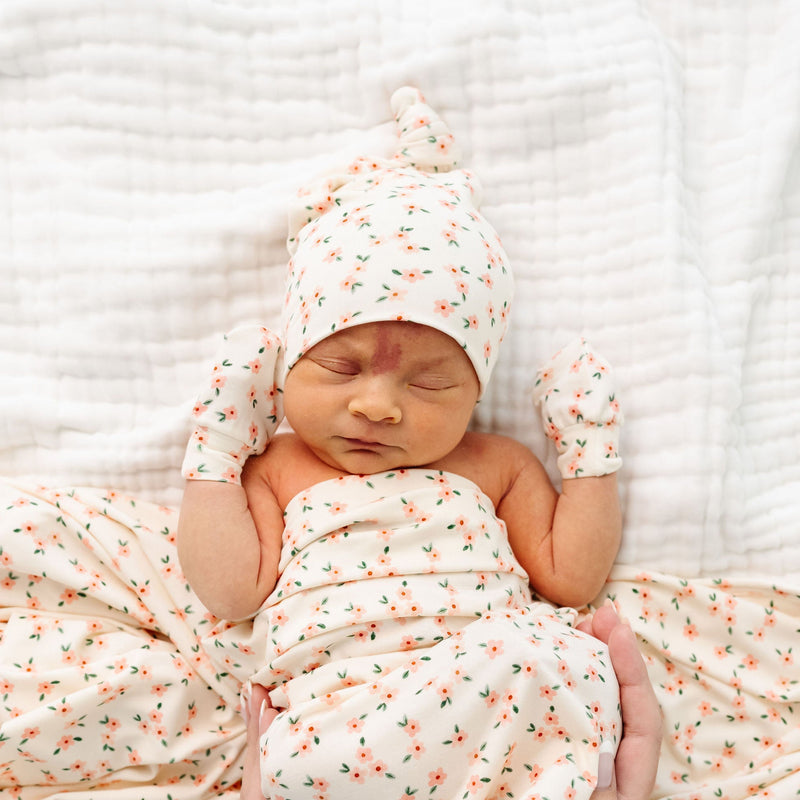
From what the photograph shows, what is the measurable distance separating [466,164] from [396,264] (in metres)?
0.39

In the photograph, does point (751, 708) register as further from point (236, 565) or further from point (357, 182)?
point (357, 182)

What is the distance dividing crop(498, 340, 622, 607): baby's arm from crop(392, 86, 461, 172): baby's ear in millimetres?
389

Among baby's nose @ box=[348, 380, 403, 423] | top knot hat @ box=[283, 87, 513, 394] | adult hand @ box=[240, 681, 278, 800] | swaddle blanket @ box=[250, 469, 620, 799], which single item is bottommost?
adult hand @ box=[240, 681, 278, 800]

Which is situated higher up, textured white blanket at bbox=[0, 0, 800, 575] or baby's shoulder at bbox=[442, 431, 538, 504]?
textured white blanket at bbox=[0, 0, 800, 575]

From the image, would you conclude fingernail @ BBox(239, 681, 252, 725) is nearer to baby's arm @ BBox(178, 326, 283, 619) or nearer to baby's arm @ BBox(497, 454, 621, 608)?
baby's arm @ BBox(178, 326, 283, 619)

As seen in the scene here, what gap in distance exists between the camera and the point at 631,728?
1237 mm

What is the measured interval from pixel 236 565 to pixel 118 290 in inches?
20.5

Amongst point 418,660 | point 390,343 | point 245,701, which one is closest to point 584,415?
point 390,343

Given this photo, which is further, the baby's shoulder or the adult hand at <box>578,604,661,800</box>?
the baby's shoulder

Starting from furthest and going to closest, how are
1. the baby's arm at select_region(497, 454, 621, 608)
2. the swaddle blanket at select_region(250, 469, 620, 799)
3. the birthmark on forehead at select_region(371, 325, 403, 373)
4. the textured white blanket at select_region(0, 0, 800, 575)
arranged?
the textured white blanket at select_region(0, 0, 800, 575)
the baby's arm at select_region(497, 454, 621, 608)
the birthmark on forehead at select_region(371, 325, 403, 373)
the swaddle blanket at select_region(250, 469, 620, 799)

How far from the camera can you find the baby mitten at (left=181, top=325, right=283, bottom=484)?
131 centimetres

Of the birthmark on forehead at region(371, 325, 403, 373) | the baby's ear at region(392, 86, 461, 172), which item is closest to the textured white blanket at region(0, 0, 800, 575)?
the baby's ear at region(392, 86, 461, 172)

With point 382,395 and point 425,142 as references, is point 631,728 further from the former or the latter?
point 425,142

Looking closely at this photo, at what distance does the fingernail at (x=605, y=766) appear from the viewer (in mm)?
1157
